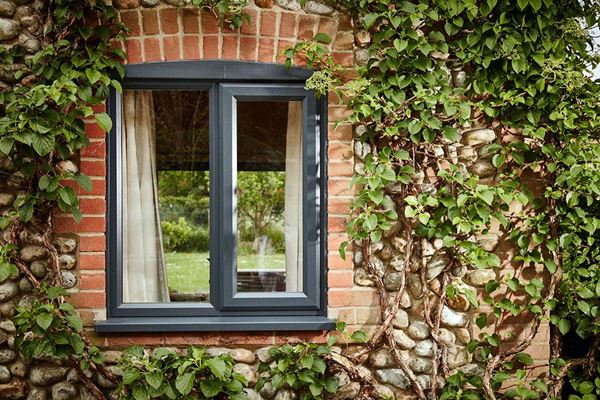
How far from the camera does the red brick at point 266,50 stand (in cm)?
325

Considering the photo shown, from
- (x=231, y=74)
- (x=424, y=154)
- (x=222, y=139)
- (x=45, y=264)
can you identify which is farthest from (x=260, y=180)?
(x=45, y=264)

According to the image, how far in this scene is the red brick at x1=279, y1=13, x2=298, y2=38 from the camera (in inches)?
128

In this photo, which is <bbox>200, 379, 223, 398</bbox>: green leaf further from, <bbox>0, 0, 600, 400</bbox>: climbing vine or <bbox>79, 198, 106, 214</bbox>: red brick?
<bbox>79, 198, 106, 214</bbox>: red brick

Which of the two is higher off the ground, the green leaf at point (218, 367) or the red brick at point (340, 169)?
the red brick at point (340, 169)

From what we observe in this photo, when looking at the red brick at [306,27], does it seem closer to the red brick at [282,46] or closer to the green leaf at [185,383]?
the red brick at [282,46]

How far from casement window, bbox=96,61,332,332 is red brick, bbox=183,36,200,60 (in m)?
0.05

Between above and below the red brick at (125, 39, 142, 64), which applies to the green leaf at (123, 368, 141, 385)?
below

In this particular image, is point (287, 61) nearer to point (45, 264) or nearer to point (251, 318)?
point (251, 318)

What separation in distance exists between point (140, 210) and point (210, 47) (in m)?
0.98

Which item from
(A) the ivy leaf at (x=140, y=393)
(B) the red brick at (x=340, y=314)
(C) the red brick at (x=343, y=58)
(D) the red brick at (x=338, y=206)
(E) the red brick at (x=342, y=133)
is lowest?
(A) the ivy leaf at (x=140, y=393)

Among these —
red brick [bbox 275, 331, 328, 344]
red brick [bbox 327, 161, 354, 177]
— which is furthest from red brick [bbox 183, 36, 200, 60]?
red brick [bbox 275, 331, 328, 344]

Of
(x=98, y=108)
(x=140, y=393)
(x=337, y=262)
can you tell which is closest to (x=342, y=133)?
(x=337, y=262)

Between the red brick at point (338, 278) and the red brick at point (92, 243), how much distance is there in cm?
121

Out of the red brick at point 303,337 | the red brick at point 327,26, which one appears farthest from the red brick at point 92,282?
the red brick at point 327,26
